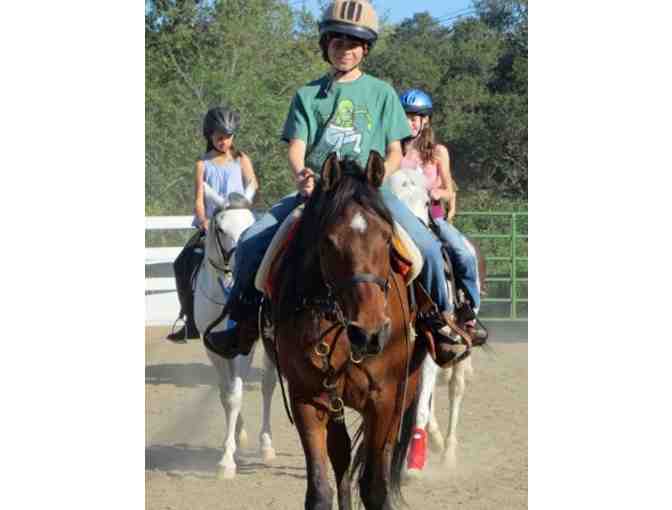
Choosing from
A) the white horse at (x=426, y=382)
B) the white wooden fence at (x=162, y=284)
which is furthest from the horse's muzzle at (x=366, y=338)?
the white wooden fence at (x=162, y=284)

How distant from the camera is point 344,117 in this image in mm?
5969

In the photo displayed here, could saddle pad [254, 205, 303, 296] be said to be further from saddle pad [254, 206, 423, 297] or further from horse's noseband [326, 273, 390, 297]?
horse's noseband [326, 273, 390, 297]

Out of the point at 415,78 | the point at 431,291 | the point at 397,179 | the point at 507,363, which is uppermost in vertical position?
the point at 415,78

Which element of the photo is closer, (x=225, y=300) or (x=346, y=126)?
(x=346, y=126)

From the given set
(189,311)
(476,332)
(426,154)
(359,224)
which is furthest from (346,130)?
(189,311)

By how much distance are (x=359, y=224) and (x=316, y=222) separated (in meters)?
0.44

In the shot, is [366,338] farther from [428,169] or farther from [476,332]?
[428,169]

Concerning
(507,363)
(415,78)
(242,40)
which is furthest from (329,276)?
(415,78)

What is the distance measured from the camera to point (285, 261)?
5.76 meters

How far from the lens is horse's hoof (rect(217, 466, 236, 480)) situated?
26.8 feet

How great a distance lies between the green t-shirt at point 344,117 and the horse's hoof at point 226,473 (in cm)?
301

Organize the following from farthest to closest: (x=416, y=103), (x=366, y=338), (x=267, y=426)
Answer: (x=267, y=426)
(x=416, y=103)
(x=366, y=338)
